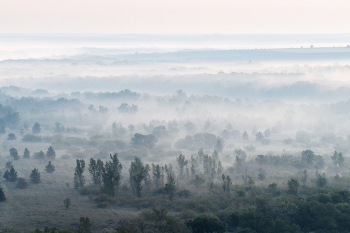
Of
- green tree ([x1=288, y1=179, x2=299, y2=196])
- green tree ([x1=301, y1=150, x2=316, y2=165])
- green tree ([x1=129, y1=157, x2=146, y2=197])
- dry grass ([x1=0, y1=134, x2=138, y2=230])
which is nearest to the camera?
dry grass ([x1=0, y1=134, x2=138, y2=230])

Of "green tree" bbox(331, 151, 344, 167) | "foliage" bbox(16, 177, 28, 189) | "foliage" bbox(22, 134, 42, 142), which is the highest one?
"foliage" bbox(22, 134, 42, 142)

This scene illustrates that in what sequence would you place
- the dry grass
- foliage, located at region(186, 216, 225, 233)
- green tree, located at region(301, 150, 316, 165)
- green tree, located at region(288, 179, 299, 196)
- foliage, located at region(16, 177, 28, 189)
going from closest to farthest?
foliage, located at region(186, 216, 225, 233) < the dry grass < green tree, located at region(288, 179, 299, 196) < foliage, located at region(16, 177, 28, 189) < green tree, located at region(301, 150, 316, 165)

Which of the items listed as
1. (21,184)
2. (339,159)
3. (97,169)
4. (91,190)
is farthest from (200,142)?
(21,184)

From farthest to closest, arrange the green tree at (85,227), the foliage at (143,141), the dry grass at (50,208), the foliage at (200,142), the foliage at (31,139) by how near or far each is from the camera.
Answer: the foliage at (31,139), the foliage at (200,142), the foliage at (143,141), the dry grass at (50,208), the green tree at (85,227)

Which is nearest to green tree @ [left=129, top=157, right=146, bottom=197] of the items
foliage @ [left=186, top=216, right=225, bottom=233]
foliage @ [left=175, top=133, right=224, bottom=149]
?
foliage @ [left=186, top=216, right=225, bottom=233]

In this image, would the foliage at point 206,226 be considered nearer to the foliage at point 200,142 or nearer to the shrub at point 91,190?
the shrub at point 91,190

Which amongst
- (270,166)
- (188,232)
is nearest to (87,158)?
(270,166)

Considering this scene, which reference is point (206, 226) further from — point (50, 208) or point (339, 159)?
point (339, 159)

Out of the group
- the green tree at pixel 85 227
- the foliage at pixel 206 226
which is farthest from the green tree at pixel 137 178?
the foliage at pixel 206 226

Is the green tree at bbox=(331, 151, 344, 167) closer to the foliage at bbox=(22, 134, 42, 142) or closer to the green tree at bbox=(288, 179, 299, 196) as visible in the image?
the green tree at bbox=(288, 179, 299, 196)

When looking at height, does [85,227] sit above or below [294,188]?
below

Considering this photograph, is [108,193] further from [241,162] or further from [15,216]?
[241,162]
